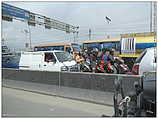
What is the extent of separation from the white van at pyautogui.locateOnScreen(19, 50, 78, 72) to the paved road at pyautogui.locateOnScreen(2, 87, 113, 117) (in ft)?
16.5

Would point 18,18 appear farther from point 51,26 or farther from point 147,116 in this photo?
point 147,116

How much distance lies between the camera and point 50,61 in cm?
1317

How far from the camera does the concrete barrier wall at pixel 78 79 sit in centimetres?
645

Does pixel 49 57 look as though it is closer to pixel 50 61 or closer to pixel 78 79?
pixel 50 61

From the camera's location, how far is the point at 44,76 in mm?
8320

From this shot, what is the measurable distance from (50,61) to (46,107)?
7.05 m

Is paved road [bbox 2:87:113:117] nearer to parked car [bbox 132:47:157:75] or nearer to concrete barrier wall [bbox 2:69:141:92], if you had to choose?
concrete barrier wall [bbox 2:69:141:92]

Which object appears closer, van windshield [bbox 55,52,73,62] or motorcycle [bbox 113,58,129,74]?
motorcycle [bbox 113,58,129,74]

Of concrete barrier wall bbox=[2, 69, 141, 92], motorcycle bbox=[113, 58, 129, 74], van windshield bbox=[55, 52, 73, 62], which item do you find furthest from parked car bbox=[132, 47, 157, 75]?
van windshield bbox=[55, 52, 73, 62]

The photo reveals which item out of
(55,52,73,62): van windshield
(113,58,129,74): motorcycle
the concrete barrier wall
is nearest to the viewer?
the concrete barrier wall

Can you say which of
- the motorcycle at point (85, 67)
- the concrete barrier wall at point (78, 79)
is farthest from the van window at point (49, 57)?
the concrete barrier wall at point (78, 79)

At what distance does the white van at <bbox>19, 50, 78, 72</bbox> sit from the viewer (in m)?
12.7

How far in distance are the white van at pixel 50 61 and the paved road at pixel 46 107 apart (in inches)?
199

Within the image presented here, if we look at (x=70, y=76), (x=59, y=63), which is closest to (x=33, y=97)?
(x=70, y=76)
